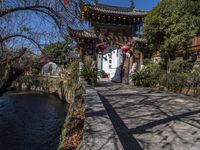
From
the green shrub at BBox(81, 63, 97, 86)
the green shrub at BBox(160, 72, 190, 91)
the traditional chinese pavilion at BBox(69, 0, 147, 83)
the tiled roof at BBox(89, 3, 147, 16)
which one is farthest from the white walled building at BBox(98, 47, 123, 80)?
the green shrub at BBox(160, 72, 190, 91)

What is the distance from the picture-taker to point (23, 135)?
10148 mm

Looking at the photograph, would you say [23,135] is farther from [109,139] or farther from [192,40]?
[192,40]

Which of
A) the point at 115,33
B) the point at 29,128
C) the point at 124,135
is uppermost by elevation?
the point at 115,33

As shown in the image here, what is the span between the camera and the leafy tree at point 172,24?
585 inches

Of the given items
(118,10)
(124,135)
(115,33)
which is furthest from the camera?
(118,10)

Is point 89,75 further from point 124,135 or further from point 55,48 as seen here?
point 124,135

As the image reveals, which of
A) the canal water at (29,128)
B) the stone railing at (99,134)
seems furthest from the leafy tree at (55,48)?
the canal water at (29,128)

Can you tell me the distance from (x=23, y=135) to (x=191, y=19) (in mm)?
12104

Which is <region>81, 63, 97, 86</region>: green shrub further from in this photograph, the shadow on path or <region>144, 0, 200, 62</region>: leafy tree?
the shadow on path

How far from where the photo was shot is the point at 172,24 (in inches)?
598

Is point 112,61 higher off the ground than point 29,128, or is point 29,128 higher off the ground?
point 112,61

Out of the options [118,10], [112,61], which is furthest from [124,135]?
[118,10]

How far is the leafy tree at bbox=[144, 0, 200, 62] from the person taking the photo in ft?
48.8

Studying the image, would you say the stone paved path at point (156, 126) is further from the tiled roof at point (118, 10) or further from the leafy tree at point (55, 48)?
the tiled roof at point (118, 10)
